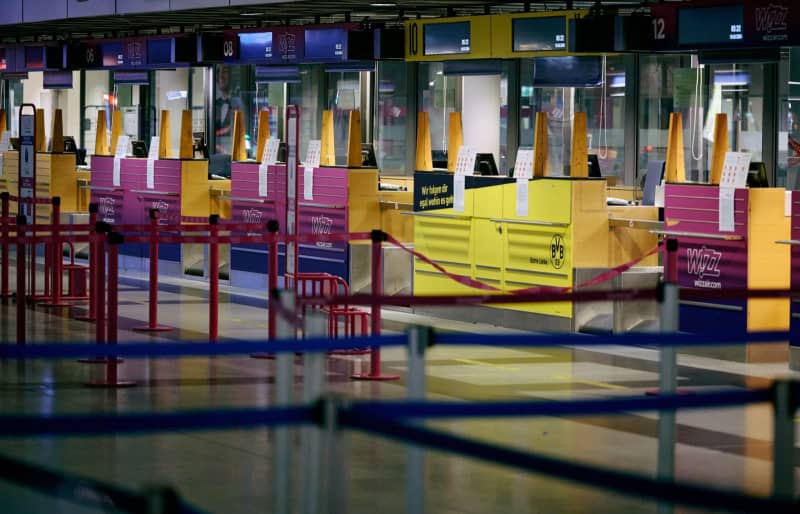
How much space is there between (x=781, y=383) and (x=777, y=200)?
31.3 feet

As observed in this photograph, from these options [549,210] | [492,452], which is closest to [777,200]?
[549,210]

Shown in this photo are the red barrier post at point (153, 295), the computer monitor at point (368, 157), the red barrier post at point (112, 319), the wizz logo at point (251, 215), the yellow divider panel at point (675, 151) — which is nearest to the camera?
the red barrier post at point (112, 319)

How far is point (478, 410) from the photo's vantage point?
15.4 feet

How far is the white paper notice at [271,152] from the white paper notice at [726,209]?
22.1 ft

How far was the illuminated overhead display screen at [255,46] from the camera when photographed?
65.6 feet

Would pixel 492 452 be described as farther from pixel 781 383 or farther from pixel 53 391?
pixel 53 391

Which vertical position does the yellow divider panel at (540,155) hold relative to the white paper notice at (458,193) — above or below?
above

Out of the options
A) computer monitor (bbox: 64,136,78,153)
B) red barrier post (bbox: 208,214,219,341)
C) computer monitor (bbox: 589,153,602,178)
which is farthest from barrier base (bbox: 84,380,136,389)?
computer monitor (bbox: 64,136,78,153)

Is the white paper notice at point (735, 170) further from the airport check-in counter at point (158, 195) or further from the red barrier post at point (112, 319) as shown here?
the airport check-in counter at point (158, 195)

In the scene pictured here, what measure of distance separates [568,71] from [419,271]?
2802 millimetres

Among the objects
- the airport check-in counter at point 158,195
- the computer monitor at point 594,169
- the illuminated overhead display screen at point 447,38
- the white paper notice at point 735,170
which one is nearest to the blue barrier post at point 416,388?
the white paper notice at point 735,170

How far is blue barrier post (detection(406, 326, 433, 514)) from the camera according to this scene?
19.1ft

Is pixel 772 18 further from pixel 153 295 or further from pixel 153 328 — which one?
pixel 153 328

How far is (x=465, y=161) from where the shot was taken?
53.0 feet
